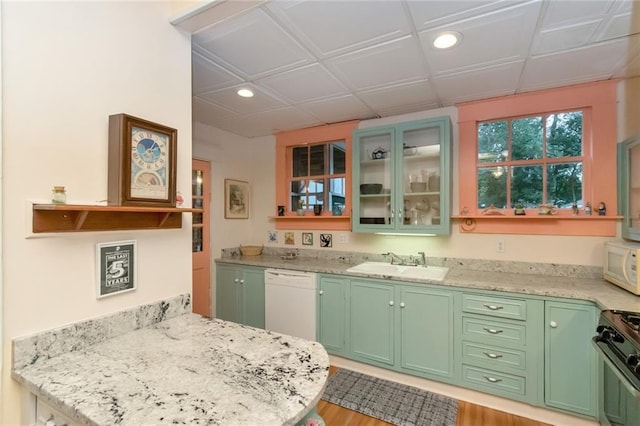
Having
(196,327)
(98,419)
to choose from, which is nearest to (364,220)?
(196,327)

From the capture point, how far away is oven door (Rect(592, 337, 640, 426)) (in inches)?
51.3

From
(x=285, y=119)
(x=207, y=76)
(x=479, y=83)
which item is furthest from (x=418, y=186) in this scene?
(x=207, y=76)

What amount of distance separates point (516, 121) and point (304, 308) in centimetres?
257

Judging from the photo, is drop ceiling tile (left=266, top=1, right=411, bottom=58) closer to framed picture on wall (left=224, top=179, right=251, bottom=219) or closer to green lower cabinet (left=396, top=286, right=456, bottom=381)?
green lower cabinet (left=396, top=286, right=456, bottom=381)

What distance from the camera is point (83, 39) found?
3.98ft

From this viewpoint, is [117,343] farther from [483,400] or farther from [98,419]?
[483,400]

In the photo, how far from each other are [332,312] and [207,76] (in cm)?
219

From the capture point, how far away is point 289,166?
12.2 ft

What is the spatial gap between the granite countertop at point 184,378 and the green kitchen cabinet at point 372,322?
143 centimetres

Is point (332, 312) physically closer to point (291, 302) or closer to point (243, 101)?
point (291, 302)

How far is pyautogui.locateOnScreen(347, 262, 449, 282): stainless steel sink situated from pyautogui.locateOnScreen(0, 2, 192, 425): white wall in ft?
5.50

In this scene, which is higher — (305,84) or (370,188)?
(305,84)

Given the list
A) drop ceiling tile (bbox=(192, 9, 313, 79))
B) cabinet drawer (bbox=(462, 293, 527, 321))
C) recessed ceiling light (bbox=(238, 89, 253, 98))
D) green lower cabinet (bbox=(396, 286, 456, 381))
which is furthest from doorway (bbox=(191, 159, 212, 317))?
cabinet drawer (bbox=(462, 293, 527, 321))

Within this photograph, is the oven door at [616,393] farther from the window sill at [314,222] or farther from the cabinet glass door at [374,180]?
the window sill at [314,222]
